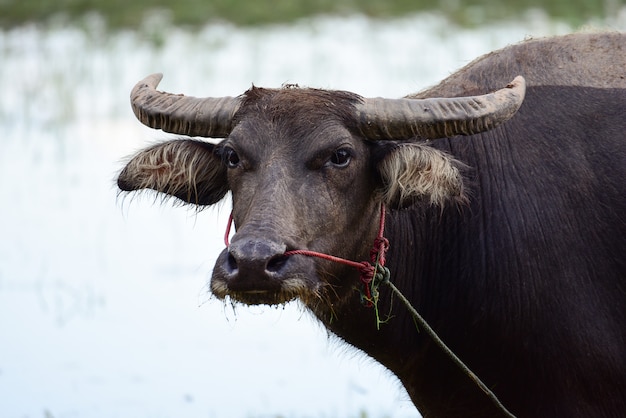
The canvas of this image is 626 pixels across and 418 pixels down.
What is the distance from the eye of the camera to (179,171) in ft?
15.6

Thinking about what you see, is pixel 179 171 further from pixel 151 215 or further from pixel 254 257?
pixel 151 215

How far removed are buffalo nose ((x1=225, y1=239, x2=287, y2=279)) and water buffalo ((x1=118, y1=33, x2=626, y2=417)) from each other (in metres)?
0.01

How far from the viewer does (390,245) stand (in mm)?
4809

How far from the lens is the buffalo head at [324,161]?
4.23 meters

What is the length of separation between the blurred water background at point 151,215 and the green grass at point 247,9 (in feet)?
0.16

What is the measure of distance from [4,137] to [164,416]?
5.96 meters

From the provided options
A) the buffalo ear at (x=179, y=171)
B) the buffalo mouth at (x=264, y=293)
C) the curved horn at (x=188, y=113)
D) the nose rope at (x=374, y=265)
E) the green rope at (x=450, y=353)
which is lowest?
the green rope at (x=450, y=353)

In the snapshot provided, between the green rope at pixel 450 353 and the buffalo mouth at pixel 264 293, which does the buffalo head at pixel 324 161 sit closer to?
the buffalo mouth at pixel 264 293

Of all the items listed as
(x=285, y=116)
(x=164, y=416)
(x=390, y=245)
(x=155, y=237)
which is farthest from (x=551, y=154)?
(x=155, y=237)

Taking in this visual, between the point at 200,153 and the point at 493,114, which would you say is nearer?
the point at 493,114

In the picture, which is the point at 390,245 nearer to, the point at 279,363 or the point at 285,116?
the point at 285,116

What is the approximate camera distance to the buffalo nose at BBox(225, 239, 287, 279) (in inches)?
157

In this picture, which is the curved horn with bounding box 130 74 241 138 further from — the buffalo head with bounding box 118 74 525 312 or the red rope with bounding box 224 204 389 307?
the red rope with bounding box 224 204 389 307

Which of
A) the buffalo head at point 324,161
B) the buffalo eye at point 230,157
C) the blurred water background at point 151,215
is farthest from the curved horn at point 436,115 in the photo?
the blurred water background at point 151,215
